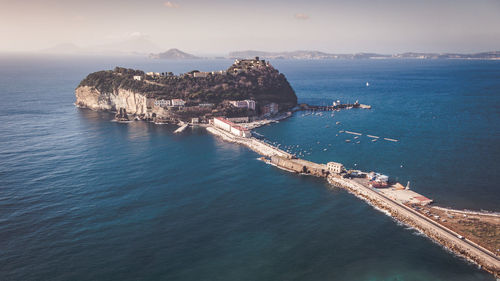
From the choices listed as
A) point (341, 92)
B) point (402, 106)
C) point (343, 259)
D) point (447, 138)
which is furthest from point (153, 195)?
point (341, 92)

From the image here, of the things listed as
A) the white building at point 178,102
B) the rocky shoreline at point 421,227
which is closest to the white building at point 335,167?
the rocky shoreline at point 421,227

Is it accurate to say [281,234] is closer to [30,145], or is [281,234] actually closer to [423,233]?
[423,233]

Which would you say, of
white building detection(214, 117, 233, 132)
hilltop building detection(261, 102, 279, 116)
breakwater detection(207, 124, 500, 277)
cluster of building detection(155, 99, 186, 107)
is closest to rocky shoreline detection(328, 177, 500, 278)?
breakwater detection(207, 124, 500, 277)

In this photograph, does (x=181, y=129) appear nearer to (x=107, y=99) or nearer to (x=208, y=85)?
(x=208, y=85)

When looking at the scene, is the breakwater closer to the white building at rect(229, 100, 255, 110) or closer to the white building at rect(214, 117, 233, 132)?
the white building at rect(214, 117, 233, 132)

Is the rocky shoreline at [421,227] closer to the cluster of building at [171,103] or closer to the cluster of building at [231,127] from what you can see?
the cluster of building at [231,127]

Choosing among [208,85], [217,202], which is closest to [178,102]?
[208,85]
